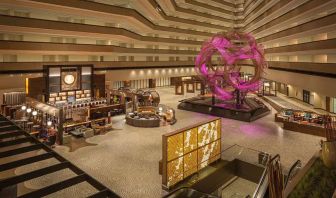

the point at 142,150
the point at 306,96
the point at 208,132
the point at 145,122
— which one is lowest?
the point at 142,150

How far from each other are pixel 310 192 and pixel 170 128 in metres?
13.6

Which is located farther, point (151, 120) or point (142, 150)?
point (151, 120)

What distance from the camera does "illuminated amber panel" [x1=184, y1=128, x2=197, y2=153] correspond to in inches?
414

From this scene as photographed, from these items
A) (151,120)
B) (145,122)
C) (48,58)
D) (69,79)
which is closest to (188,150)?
(151,120)

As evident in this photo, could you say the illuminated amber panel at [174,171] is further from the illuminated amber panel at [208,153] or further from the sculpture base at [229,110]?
the sculpture base at [229,110]

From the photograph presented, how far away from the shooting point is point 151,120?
64.5 ft

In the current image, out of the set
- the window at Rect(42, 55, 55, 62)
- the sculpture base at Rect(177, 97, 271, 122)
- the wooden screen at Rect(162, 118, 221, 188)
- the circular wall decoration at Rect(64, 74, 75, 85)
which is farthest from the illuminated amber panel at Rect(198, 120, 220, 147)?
the window at Rect(42, 55, 55, 62)

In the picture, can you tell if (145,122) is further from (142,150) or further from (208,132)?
(208,132)

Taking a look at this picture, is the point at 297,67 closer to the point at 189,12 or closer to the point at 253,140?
the point at 253,140

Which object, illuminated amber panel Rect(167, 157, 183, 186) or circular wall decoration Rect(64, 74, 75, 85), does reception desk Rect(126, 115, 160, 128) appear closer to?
circular wall decoration Rect(64, 74, 75, 85)

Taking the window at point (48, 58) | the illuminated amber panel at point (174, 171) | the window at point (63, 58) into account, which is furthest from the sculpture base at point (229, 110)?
the window at point (48, 58)

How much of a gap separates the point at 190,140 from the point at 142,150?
4757mm

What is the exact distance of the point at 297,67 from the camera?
2762 centimetres

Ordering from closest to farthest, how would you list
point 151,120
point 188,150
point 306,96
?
point 188,150
point 151,120
point 306,96
